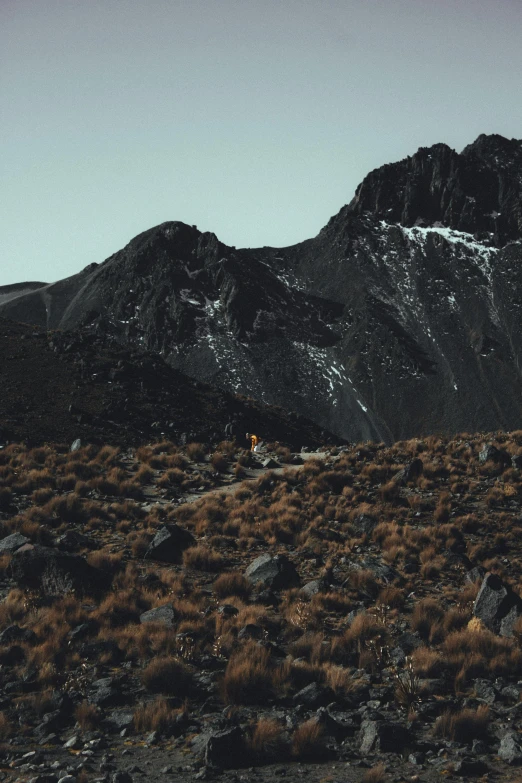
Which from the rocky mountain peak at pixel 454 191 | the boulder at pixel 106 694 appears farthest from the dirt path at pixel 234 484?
the rocky mountain peak at pixel 454 191

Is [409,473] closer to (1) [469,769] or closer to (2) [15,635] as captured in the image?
(2) [15,635]

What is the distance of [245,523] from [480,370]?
127295mm

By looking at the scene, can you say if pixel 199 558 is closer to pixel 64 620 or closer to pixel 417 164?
pixel 64 620

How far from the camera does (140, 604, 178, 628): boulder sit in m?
11.5

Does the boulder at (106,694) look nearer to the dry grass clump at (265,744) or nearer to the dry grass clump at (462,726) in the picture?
the dry grass clump at (265,744)

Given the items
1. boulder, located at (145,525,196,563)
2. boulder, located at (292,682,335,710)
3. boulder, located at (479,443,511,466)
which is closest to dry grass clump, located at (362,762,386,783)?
boulder, located at (292,682,335,710)

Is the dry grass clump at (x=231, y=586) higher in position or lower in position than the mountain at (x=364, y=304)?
lower

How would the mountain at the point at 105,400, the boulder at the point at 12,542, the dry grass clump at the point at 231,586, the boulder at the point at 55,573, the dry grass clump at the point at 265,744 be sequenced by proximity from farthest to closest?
the mountain at the point at 105,400, the boulder at the point at 12,542, the dry grass clump at the point at 231,586, the boulder at the point at 55,573, the dry grass clump at the point at 265,744

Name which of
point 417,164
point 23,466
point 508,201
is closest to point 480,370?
point 508,201

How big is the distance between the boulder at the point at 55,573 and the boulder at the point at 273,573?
301 cm

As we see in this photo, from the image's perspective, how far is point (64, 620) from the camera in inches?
446

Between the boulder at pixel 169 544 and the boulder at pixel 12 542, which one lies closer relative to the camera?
the boulder at pixel 12 542

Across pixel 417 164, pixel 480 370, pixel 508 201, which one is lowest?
pixel 480 370

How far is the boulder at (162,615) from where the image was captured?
37.7 ft
